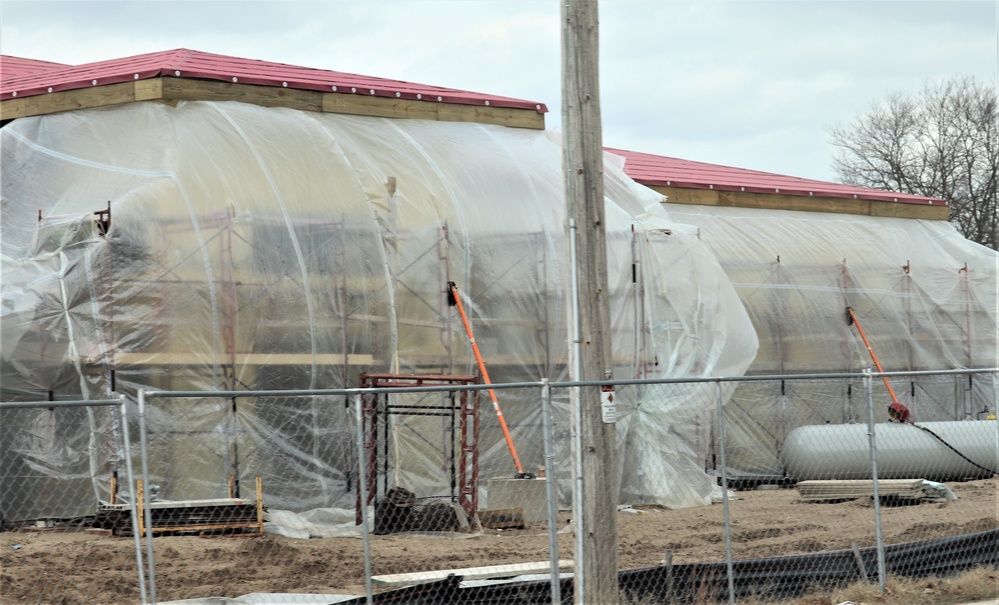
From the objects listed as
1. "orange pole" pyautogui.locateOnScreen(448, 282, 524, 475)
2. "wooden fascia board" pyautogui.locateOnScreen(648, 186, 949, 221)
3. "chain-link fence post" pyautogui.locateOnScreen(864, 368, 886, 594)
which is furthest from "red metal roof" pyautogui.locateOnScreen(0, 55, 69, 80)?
"chain-link fence post" pyautogui.locateOnScreen(864, 368, 886, 594)

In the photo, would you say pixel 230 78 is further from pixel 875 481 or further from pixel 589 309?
pixel 875 481

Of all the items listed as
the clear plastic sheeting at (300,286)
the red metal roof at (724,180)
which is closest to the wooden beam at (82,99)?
the clear plastic sheeting at (300,286)

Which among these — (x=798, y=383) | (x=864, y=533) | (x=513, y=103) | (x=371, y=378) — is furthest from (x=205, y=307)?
(x=798, y=383)

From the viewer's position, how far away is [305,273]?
47.8 feet

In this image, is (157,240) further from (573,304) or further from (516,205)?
(573,304)

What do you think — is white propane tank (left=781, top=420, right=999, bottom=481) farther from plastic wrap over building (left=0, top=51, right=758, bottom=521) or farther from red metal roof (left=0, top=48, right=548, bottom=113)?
red metal roof (left=0, top=48, right=548, bottom=113)

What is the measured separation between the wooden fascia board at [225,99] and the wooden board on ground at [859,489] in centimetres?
773

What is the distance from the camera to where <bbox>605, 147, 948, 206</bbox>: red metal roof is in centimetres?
2264

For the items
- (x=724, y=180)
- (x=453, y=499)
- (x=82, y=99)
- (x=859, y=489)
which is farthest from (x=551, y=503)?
(x=724, y=180)

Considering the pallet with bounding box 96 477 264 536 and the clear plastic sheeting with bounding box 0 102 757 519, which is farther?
the clear plastic sheeting with bounding box 0 102 757 519

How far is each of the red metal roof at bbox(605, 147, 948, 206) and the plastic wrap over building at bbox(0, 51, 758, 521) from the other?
442 centimetres

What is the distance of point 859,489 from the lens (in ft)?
54.5

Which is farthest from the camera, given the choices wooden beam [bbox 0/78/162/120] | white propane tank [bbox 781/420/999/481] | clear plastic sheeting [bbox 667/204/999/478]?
clear plastic sheeting [bbox 667/204/999/478]

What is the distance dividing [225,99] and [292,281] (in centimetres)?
300
